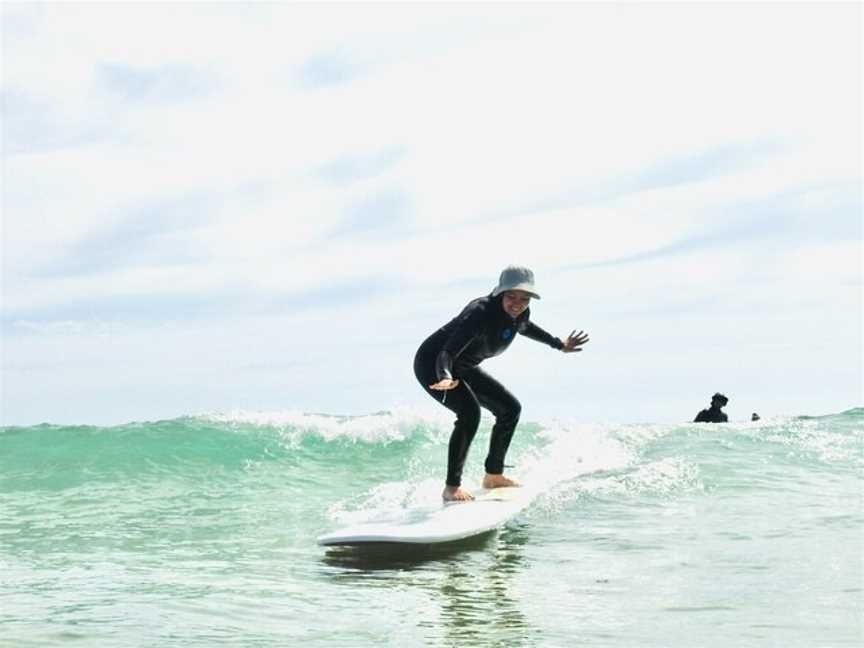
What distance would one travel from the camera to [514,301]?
7.75 metres

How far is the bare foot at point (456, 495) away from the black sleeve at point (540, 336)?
5.11 ft

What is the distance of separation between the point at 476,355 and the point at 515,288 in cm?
77

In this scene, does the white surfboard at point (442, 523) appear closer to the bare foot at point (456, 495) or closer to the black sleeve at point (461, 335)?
the bare foot at point (456, 495)

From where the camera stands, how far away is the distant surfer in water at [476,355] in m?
7.64

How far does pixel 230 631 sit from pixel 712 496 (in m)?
6.53

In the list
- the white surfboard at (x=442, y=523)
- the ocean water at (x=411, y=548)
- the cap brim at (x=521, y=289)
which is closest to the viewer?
the ocean water at (x=411, y=548)

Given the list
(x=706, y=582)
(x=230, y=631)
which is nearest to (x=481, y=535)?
(x=706, y=582)

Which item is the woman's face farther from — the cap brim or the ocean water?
the ocean water

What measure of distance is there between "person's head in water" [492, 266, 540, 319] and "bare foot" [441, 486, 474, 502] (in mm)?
1699

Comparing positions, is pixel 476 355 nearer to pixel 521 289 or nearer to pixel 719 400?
pixel 521 289

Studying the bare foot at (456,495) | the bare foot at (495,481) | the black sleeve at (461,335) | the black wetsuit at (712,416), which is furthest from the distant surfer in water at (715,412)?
the black sleeve at (461,335)

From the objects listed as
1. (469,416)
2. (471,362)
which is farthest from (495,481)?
(471,362)

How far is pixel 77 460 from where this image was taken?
12.7 m

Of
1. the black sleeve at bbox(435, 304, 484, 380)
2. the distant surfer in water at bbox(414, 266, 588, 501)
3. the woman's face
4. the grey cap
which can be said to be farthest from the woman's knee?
the grey cap
